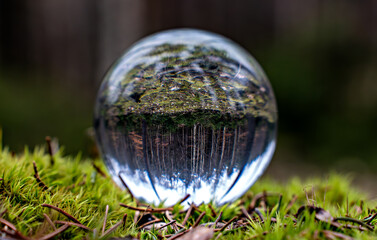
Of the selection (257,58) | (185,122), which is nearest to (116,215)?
(185,122)

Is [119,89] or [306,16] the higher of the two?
[306,16]

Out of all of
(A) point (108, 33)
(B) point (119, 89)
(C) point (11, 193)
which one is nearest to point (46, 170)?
(C) point (11, 193)

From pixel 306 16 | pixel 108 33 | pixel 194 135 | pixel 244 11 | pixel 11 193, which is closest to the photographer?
pixel 11 193

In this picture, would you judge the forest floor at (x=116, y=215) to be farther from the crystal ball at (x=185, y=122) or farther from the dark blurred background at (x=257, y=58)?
the dark blurred background at (x=257, y=58)

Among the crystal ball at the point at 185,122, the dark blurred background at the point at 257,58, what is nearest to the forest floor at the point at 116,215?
the crystal ball at the point at 185,122

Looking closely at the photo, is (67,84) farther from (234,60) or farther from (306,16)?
(234,60)
